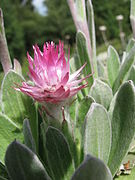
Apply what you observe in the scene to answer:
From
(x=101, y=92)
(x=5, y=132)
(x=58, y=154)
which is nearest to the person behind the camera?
(x=58, y=154)

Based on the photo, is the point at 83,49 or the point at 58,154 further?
the point at 83,49

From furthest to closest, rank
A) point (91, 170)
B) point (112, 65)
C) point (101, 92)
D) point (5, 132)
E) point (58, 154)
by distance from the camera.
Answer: point (112, 65) → point (101, 92) → point (5, 132) → point (58, 154) → point (91, 170)

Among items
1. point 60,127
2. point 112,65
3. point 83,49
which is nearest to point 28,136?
point 60,127

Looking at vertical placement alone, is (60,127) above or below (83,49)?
below

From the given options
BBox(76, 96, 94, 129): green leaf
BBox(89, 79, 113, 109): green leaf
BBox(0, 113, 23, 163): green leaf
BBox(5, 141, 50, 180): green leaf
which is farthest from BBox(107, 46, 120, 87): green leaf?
BBox(5, 141, 50, 180): green leaf

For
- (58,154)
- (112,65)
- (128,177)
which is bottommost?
(128,177)

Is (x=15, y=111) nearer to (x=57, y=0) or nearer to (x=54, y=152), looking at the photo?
(x=54, y=152)

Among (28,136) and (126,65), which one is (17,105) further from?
(126,65)
